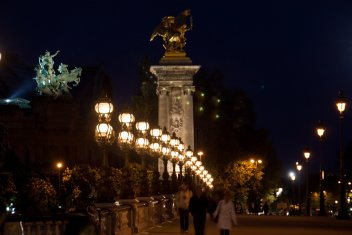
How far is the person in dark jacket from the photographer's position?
1222 inches

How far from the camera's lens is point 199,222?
31047 millimetres

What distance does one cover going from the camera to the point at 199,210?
31.0 meters

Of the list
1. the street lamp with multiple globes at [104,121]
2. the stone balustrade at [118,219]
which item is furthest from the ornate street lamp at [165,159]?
the street lamp with multiple globes at [104,121]

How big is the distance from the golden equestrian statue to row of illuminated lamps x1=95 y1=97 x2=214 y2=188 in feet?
64.7

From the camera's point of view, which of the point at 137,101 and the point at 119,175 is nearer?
the point at 119,175

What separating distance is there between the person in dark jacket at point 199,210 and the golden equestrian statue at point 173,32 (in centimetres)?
6467

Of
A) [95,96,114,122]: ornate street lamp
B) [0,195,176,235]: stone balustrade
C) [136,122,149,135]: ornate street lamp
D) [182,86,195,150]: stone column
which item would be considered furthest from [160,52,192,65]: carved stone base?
[95,96,114,122]: ornate street lamp

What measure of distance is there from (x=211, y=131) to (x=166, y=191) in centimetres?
5155

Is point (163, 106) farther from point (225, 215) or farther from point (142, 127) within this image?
point (225, 215)

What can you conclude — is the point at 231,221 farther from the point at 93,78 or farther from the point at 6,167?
the point at 93,78

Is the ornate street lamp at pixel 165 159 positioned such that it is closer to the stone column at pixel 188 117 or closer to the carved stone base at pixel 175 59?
the stone column at pixel 188 117

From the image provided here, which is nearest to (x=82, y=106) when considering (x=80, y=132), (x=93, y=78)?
(x=93, y=78)

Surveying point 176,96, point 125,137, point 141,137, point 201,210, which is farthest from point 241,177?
point 201,210

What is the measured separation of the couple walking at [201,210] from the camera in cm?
2617
